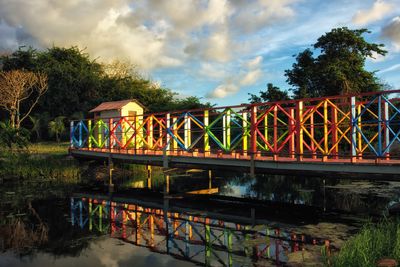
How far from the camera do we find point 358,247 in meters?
5.82

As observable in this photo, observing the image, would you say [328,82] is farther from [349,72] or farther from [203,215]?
[203,215]

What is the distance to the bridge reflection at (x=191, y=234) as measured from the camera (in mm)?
7375

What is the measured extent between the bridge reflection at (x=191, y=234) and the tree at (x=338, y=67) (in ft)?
46.1

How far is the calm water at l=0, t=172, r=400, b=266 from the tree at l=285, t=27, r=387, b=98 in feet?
25.6

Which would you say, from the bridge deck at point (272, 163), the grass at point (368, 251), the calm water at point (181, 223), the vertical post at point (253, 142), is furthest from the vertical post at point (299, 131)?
the grass at point (368, 251)

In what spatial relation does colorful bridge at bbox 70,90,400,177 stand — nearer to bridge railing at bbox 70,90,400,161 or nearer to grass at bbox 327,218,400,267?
bridge railing at bbox 70,90,400,161

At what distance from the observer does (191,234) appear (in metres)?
8.99

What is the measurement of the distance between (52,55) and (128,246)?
97.8 feet

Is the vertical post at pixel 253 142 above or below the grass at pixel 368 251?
above

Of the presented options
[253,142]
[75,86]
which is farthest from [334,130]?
[75,86]

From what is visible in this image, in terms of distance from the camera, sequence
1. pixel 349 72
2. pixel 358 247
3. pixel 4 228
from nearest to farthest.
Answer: pixel 358 247 → pixel 4 228 → pixel 349 72

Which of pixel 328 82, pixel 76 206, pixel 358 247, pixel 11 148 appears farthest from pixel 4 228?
pixel 328 82

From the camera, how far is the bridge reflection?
24.2ft

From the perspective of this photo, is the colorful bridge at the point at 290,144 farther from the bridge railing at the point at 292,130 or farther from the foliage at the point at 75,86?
the foliage at the point at 75,86
